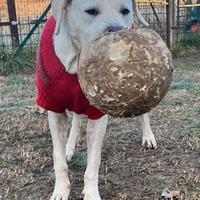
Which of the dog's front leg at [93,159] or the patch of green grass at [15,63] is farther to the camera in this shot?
the patch of green grass at [15,63]

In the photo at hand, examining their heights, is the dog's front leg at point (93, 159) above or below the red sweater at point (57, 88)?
below

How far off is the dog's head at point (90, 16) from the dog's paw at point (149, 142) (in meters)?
1.33

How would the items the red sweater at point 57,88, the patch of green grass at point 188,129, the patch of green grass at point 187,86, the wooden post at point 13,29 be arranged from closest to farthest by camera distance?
the red sweater at point 57,88, the patch of green grass at point 188,129, the patch of green grass at point 187,86, the wooden post at point 13,29

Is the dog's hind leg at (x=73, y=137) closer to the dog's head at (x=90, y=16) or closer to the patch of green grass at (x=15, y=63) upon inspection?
the dog's head at (x=90, y=16)

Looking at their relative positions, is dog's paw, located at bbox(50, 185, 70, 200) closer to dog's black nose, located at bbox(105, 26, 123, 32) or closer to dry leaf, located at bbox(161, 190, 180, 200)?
dry leaf, located at bbox(161, 190, 180, 200)

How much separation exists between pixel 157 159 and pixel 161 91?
1.48 m

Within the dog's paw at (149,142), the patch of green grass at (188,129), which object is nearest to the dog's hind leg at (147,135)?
the dog's paw at (149,142)

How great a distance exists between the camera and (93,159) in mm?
3039

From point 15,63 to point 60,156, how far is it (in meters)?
3.92

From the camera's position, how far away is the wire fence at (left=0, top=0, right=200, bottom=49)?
7.13 meters

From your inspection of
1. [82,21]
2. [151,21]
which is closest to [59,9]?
[82,21]

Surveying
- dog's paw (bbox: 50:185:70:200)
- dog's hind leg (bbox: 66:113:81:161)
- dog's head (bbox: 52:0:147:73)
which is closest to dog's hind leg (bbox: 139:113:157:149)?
dog's hind leg (bbox: 66:113:81:161)

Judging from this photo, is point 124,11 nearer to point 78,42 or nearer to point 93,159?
point 78,42

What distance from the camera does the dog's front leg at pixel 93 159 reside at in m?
2.96
